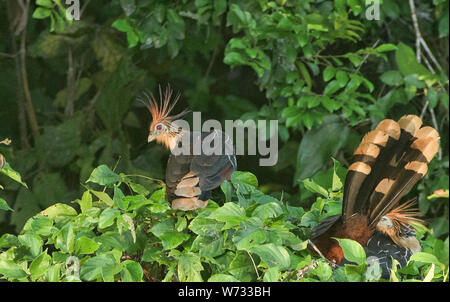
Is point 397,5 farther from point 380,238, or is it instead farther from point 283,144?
point 380,238

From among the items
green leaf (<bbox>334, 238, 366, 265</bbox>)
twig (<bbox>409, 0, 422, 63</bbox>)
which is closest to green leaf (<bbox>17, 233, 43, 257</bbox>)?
green leaf (<bbox>334, 238, 366, 265</bbox>)

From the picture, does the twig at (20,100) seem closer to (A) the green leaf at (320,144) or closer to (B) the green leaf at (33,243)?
(A) the green leaf at (320,144)

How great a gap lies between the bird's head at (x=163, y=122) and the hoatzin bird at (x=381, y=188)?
0.22 metres

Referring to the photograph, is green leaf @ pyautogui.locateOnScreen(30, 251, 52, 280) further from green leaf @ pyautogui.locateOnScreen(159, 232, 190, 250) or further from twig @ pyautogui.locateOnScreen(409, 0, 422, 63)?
twig @ pyautogui.locateOnScreen(409, 0, 422, 63)

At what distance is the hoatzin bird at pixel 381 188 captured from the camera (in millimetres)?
632

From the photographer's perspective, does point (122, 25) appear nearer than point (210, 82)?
Yes

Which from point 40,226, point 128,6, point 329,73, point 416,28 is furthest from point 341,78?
point 40,226

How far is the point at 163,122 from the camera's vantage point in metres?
0.79

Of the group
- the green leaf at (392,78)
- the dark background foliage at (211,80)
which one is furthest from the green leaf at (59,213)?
the green leaf at (392,78)

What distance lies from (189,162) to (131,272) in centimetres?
17

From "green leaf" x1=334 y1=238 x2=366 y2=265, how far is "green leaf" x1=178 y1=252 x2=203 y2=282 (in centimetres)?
14

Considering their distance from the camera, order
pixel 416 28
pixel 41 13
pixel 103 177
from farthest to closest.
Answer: pixel 416 28 → pixel 41 13 → pixel 103 177

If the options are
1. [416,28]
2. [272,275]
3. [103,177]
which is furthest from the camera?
[416,28]

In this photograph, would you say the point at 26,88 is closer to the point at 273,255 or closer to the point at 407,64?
the point at 407,64
